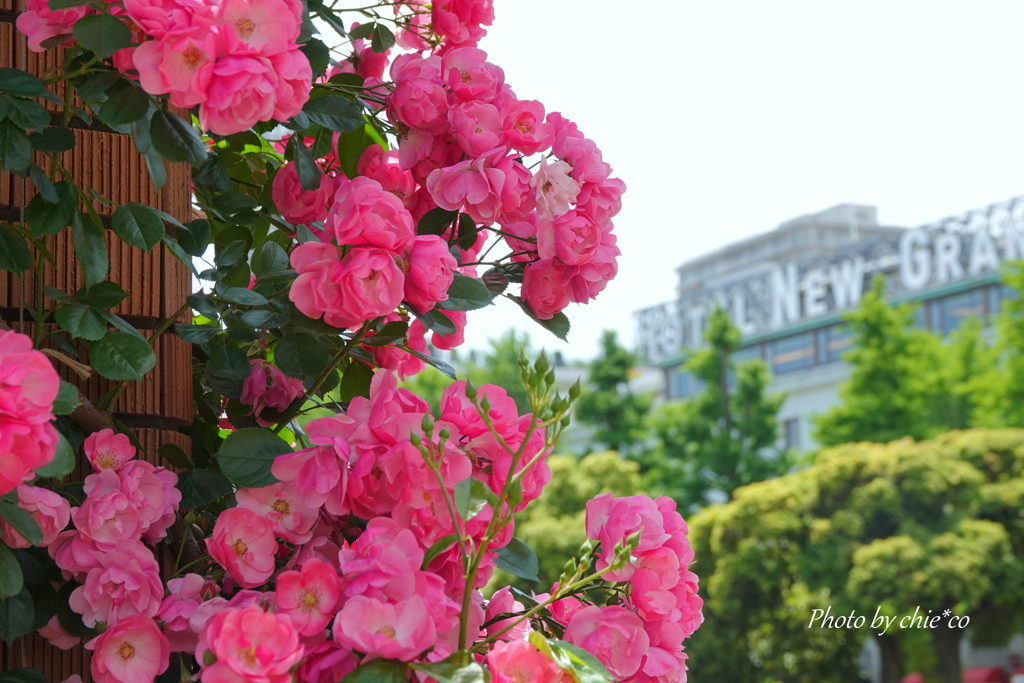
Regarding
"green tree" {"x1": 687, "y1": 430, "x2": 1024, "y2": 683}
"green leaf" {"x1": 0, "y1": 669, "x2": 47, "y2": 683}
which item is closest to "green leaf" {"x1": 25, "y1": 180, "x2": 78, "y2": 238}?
"green leaf" {"x1": 0, "y1": 669, "x2": 47, "y2": 683}

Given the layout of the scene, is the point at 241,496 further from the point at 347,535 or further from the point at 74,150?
the point at 74,150

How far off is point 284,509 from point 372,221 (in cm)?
21

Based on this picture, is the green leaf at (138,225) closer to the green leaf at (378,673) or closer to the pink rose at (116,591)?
the pink rose at (116,591)

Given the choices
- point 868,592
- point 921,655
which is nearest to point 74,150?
point 868,592

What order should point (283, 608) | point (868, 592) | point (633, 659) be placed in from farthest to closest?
point (868, 592)
point (633, 659)
point (283, 608)

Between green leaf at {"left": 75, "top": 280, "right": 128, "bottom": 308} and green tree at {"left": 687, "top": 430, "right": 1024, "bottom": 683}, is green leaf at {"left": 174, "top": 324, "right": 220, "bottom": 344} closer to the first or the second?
green leaf at {"left": 75, "top": 280, "right": 128, "bottom": 308}

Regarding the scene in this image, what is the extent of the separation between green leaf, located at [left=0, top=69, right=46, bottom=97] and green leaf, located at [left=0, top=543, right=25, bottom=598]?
1.03 ft

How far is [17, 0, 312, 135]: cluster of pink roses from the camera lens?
635 mm

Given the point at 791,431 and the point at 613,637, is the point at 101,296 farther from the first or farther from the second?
the point at 791,431

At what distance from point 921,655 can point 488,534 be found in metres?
12.6

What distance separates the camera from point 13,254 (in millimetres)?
772

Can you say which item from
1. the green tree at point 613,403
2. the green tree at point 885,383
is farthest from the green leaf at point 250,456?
the green tree at point 613,403

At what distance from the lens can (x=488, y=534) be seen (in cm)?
65

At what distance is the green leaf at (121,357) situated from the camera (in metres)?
0.73
